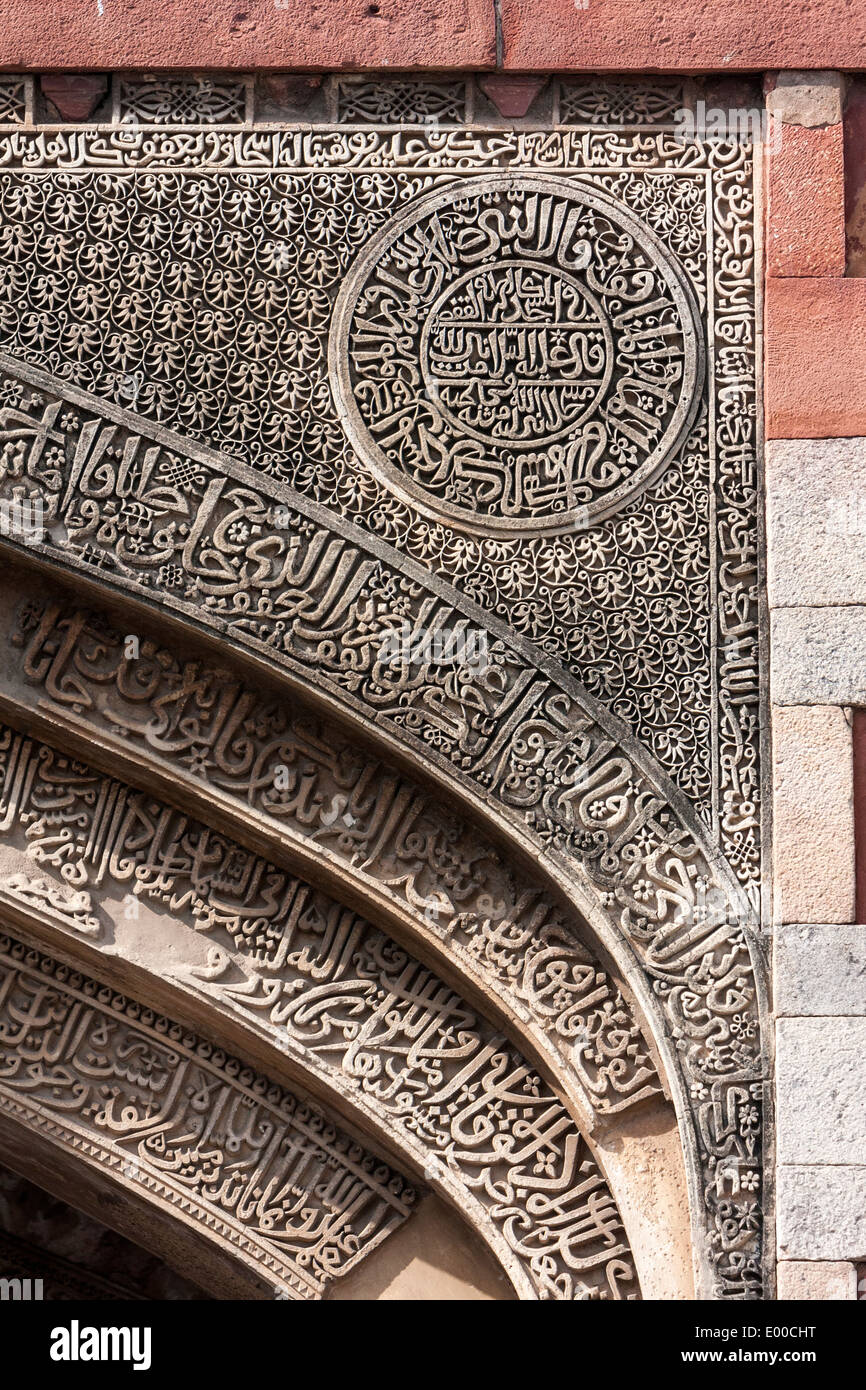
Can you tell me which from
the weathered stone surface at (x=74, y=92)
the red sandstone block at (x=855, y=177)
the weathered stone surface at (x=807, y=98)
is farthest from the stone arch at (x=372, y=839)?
the weathered stone surface at (x=807, y=98)

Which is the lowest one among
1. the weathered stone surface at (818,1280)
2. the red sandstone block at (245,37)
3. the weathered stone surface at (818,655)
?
the weathered stone surface at (818,1280)

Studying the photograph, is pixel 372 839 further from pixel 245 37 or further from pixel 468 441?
pixel 245 37

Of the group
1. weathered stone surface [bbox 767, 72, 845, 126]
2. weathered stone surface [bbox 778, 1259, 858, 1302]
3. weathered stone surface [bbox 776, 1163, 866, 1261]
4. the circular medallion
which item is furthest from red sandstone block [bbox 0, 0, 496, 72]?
weathered stone surface [bbox 778, 1259, 858, 1302]

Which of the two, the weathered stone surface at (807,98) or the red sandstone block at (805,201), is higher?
the weathered stone surface at (807,98)

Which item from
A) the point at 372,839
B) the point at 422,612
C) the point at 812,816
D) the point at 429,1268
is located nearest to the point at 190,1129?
the point at 429,1268

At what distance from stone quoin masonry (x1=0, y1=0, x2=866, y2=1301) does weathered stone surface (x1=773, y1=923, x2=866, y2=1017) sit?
0.5 inches

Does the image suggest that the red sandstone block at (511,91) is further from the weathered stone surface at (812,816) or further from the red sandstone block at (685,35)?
the weathered stone surface at (812,816)

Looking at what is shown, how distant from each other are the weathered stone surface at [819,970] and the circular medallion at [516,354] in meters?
0.93

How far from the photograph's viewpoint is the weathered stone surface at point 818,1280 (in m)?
3.53

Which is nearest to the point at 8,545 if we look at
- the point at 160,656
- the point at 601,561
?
the point at 160,656

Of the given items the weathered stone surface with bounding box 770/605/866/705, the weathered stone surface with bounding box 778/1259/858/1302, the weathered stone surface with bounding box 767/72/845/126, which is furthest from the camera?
the weathered stone surface with bounding box 767/72/845/126

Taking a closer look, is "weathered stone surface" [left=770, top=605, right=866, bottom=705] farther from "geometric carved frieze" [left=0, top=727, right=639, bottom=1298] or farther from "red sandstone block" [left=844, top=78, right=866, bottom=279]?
"geometric carved frieze" [left=0, top=727, right=639, bottom=1298]

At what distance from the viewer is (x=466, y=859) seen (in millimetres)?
3914

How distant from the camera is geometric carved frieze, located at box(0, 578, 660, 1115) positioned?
3838 millimetres
